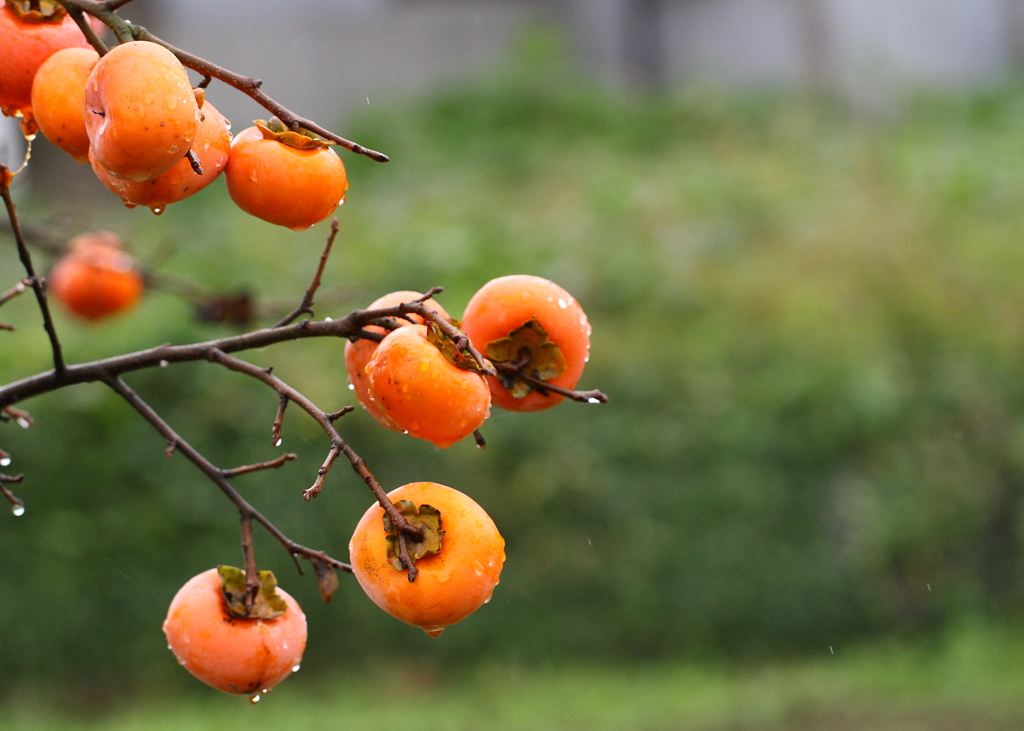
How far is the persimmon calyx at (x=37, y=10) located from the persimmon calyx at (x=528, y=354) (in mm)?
528

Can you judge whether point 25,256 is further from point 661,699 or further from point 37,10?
point 661,699

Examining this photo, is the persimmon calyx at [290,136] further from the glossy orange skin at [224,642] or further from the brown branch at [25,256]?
the glossy orange skin at [224,642]

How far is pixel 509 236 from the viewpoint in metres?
6.71

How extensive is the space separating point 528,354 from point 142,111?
1.45 feet

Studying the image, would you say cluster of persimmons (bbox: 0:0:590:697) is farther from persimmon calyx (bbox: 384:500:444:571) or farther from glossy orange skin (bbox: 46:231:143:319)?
glossy orange skin (bbox: 46:231:143:319)

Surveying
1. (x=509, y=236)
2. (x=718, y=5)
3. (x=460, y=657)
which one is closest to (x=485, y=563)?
(x=460, y=657)

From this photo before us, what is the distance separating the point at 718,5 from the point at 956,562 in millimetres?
6870

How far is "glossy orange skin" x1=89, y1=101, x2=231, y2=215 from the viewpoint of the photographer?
34.2 inches

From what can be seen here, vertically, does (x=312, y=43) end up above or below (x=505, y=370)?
below

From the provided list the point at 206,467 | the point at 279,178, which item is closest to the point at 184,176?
the point at 279,178

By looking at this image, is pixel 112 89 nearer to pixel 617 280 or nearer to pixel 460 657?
pixel 460 657

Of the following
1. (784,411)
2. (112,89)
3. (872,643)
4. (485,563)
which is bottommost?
(872,643)

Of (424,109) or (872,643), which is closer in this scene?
(872,643)

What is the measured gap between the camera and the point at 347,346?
41.1 inches
